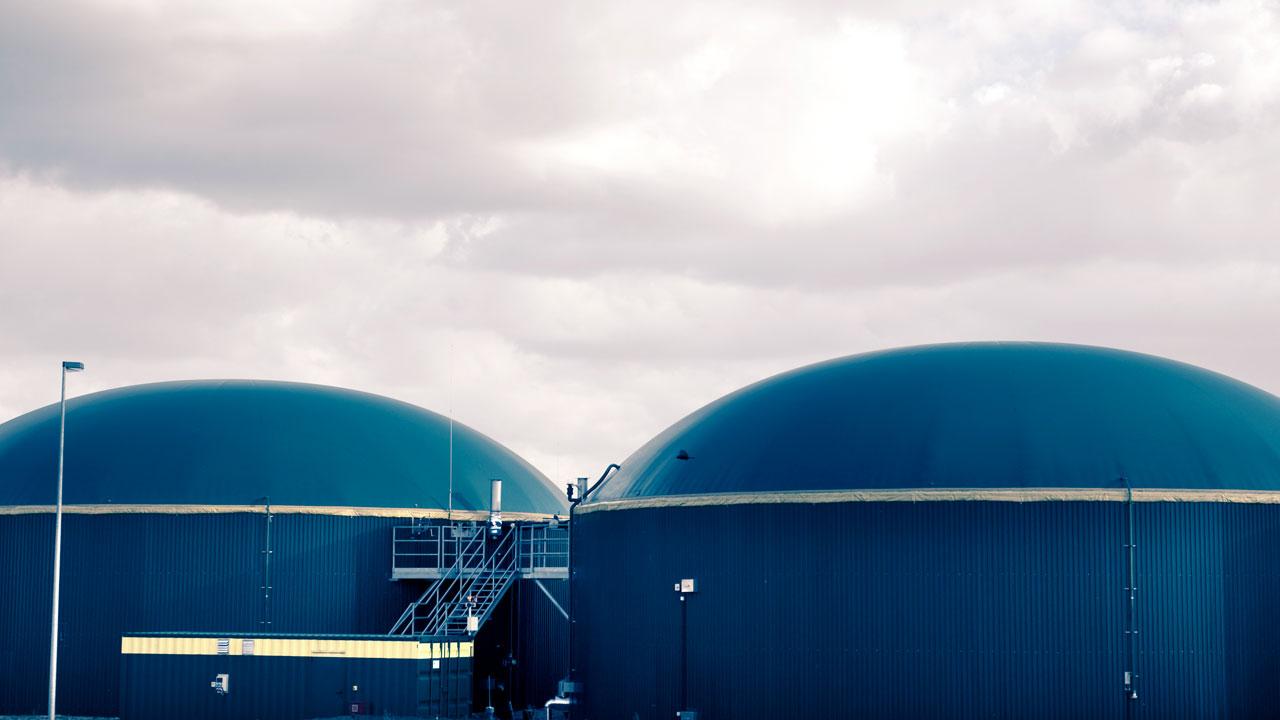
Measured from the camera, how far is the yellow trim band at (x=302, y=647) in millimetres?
56812

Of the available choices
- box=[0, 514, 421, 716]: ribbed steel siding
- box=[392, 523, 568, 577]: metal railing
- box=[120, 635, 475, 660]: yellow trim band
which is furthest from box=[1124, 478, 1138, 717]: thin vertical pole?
box=[0, 514, 421, 716]: ribbed steel siding

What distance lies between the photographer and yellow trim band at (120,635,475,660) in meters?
56.8

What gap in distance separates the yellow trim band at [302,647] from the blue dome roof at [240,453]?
7.92 meters

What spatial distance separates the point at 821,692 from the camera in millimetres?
48969

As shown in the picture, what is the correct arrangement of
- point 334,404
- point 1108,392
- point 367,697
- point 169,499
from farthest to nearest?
point 334,404 < point 169,499 < point 367,697 < point 1108,392

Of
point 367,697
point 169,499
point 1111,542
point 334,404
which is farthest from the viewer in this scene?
point 334,404

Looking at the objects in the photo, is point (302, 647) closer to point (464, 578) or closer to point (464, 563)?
point (464, 578)

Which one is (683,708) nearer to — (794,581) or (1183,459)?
(794,581)

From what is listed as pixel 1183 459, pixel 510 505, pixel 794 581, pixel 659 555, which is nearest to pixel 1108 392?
pixel 1183 459

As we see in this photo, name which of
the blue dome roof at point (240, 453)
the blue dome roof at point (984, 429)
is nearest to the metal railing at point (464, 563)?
the blue dome roof at point (240, 453)

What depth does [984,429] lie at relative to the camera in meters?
49.4

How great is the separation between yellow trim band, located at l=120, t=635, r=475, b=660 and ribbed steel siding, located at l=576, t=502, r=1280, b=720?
1190 cm

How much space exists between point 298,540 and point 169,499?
5.23 metres

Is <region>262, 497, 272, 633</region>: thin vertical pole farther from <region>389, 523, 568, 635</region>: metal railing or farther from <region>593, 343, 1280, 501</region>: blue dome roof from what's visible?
<region>593, 343, 1280, 501</region>: blue dome roof
